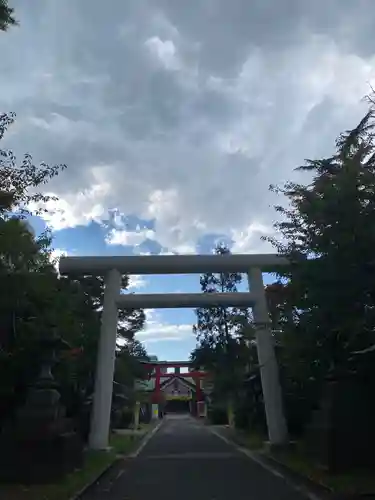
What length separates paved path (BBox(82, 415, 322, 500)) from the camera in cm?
1116

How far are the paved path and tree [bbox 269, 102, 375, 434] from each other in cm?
301

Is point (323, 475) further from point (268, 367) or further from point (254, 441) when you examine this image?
point (254, 441)

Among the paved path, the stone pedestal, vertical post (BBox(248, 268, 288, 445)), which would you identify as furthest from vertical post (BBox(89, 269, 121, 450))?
the stone pedestal

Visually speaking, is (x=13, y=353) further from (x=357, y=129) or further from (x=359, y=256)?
(x=357, y=129)

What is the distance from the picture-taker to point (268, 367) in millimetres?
20547

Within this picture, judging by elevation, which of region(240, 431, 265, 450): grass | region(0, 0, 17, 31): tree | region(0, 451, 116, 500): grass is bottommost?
region(0, 451, 116, 500): grass

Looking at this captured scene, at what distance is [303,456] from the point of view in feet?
53.1

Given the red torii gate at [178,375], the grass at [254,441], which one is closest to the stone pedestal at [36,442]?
the grass at [254,441]

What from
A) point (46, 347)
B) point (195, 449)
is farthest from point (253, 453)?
point (46, 347)

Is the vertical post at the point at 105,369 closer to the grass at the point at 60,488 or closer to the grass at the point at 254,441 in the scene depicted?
the grass at the point at 60,488

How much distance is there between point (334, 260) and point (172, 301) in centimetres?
955

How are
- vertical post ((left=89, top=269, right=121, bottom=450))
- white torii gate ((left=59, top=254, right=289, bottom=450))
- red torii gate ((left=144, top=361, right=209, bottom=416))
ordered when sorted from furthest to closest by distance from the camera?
red torii gate ((left=144, top=361, right=209, bottom=416)) < vertical post ((left=89, top=269, right=121, bottom=450)) < white torii gate ((left=59, top=254, right=289, bottom=450))

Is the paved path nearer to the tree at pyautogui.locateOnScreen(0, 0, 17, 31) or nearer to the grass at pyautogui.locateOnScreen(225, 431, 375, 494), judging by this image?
the grass at pyautogui.locateOnScreen(225, 431, 375, 494)

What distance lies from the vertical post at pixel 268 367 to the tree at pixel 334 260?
15.6ft
